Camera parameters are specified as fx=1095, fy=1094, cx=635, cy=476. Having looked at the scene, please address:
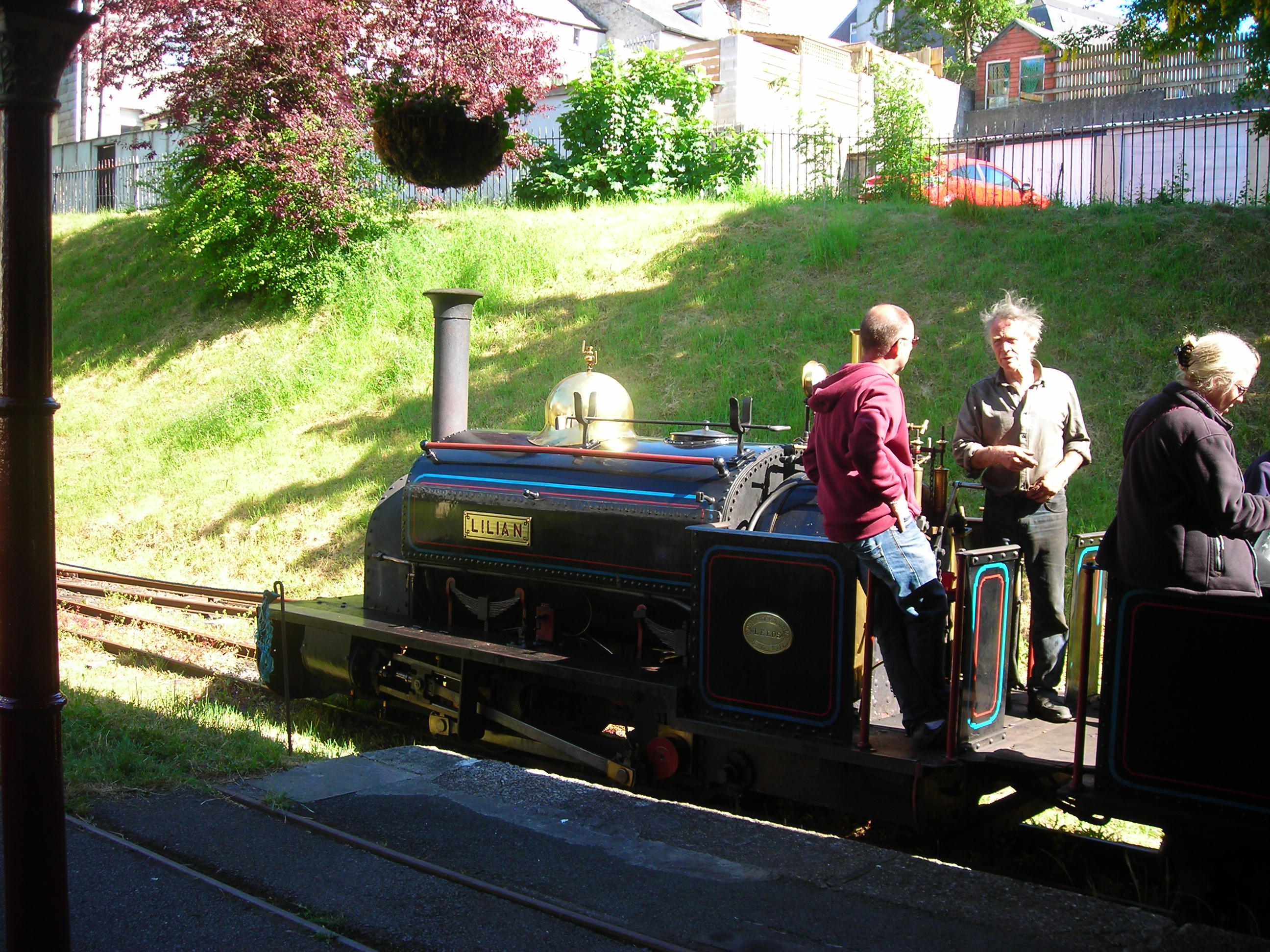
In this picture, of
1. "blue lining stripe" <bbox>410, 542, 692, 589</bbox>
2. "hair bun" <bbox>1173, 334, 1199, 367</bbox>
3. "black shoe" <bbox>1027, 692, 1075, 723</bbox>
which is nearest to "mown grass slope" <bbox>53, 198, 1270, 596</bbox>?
"black shoe" <bbox>1027, 692, 1075, 723</bbox>

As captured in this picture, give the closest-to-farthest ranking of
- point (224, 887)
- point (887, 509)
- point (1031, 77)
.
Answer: point (224, 887) → point (887, 509) → point (1031, 77)

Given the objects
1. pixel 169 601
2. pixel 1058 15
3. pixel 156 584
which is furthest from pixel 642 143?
pixel 1058 15

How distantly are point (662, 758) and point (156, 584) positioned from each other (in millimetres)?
6151

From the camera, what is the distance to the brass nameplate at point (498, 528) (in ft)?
18.3

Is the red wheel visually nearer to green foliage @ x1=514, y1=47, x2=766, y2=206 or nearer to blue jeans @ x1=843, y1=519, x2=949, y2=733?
blue jeans @ x1=843, y1=519, x2=949, y2=733

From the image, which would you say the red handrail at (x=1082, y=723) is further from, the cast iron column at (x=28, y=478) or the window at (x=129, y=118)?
the window at (x=129, y=118)

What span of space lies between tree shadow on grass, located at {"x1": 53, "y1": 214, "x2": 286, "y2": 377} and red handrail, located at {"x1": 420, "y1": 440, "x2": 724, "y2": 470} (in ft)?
34.2

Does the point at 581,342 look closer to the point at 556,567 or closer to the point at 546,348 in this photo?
the point at 546,348

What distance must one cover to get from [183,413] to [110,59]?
16.0 feet

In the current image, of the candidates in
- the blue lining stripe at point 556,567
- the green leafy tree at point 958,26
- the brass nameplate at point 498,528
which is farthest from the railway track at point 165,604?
the green leafy tree at point 958,26

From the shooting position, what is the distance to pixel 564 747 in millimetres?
5211

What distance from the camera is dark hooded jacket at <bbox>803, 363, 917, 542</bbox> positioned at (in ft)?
12.4

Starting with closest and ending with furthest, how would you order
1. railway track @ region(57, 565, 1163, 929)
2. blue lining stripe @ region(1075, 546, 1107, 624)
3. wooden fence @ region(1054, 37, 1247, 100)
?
railway track @ region(57, 565, 1163, 929), blue lining stripe @ region(1075, 546, 1107, 624), wooden fence @ region(1054, 37, 1247, 100)

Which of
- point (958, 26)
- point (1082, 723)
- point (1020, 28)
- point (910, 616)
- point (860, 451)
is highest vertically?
point (958, 26)
